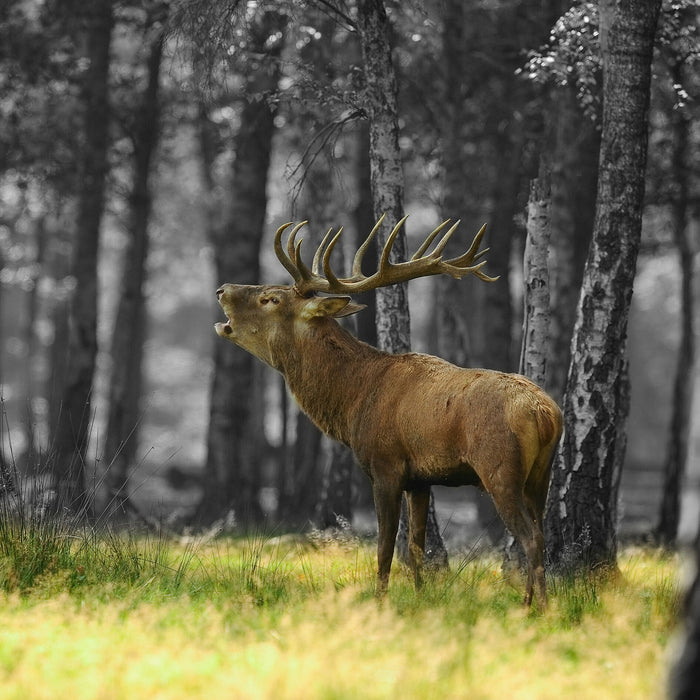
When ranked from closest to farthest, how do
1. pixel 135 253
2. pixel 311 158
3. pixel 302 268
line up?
pixel 302 268 → pixel 311 158 → pixel 135 253

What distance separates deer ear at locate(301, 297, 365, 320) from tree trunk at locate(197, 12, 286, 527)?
7.09m

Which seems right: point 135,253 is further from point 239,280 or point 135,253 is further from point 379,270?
point 379,270

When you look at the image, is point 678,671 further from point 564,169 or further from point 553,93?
point 553,93

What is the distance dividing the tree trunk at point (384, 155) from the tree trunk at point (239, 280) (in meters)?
5.69

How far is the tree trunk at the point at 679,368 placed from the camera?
14883mm

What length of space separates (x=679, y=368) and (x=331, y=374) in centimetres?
1040

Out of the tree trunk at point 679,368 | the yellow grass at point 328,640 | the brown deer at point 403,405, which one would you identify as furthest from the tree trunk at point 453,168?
the yellow grass at point 328,640

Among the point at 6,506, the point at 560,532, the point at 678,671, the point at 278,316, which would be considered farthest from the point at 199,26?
Result: the point at 678,671

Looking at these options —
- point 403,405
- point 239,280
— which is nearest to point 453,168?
point 239,280

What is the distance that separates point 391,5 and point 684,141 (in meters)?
6.41

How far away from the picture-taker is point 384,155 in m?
9.08

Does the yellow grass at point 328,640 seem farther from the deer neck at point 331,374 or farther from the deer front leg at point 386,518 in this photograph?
the deer neck at point 331,374

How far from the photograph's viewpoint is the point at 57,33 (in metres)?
15.8

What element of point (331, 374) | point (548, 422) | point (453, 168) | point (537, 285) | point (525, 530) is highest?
point (453, 168)
